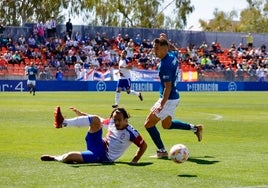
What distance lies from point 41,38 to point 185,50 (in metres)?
15.8

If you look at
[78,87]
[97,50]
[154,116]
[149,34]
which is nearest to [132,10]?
[149,34]

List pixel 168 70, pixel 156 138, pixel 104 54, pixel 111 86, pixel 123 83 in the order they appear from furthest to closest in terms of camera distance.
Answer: pixel 104 54
pixel 111 86
pixel 123 83
pixel 156 138
pixel 168 70

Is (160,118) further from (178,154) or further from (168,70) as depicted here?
(178,154)

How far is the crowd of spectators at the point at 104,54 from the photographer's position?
181 feet

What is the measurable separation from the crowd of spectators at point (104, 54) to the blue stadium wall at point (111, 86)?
668 millimetres

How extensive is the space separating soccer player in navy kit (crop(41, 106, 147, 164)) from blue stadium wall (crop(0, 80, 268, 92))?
1551 inches

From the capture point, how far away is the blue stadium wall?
169 feet

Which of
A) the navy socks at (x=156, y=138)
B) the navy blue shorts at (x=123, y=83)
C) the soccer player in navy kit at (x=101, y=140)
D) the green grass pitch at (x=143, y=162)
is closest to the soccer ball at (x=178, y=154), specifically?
the green grass pitch at (x=143, y=162)

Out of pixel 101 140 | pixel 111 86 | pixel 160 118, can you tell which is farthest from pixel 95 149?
pixel 111 86

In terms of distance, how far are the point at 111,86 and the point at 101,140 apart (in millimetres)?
43811

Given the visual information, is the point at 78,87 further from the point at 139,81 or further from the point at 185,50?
the point at 185,50

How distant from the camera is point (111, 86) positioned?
183ft

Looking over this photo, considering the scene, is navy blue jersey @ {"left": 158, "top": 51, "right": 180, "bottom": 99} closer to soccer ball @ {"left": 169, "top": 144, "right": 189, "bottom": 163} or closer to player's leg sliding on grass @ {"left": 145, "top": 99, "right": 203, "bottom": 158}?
player's leg sliding on grass @ {"left": 145, "top": 99, "right": 203, "bottom": 158}

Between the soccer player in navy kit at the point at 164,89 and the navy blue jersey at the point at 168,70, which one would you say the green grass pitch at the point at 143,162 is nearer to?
the soccer player in navy kit at the point at 164,89
